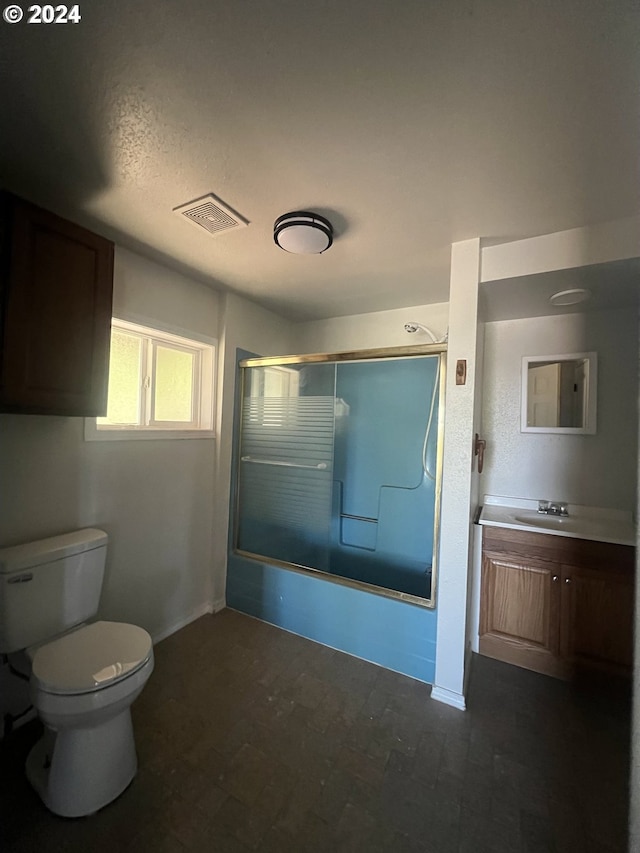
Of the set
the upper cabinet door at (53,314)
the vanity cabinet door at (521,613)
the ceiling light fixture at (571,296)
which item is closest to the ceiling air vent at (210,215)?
the upper cabinet door at (53,314)

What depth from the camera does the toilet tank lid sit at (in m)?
1.33

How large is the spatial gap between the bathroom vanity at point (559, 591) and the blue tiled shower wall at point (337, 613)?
0.51 m

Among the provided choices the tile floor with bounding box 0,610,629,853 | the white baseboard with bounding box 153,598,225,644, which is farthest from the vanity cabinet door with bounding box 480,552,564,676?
the white baseboard with bounding box 153,598,225,644

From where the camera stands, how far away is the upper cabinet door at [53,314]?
126 centimetres

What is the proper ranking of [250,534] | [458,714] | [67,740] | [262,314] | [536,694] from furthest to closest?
1. [262,314]
2. [250,534]
3. [536,694]
4. [458,714]
5. [67,740]

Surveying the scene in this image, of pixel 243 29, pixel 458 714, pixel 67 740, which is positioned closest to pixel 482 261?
pixel 243 29

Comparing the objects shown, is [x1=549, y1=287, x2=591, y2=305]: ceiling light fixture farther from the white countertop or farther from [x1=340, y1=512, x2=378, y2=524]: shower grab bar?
[x1=340, y1=512, x2=378, y2=524]: shower grab bar

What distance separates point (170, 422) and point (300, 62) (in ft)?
6.20

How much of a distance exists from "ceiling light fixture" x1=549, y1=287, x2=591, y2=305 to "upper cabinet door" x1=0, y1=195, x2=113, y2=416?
2.28 m

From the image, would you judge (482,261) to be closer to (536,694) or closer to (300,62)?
(300,62)

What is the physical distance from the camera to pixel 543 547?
1857 millimetres

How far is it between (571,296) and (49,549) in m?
2.82

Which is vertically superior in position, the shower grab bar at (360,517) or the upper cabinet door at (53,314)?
the upper cabinet door at (53,314)

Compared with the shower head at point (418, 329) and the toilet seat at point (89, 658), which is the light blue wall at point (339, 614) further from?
the shower head at point (418, 329)
